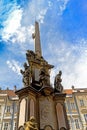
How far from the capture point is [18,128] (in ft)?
18.4

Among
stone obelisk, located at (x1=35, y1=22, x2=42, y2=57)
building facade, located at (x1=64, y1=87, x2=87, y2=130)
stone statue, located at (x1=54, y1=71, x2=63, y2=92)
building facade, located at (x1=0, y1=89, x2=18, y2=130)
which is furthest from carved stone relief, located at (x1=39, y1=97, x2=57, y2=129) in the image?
building facade, located at (x1=64, y1=87, x2=87, y2=130)

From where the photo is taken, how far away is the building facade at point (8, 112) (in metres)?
25.3

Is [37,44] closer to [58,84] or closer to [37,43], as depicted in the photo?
[37,43]

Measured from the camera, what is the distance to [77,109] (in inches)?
1104

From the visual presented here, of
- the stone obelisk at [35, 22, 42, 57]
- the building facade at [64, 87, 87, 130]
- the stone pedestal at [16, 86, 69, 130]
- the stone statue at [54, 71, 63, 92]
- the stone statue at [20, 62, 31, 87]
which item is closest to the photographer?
the stone pedestal at [16, 86, 69, 130]

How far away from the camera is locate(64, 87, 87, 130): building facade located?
25953mm

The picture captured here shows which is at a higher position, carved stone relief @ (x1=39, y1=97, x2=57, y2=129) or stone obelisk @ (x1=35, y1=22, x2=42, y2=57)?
stone obelisk @ (x1=35, y1=22, x2=42, y2=57)

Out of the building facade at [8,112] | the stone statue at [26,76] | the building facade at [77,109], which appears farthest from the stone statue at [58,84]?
the building facade at [77,109]

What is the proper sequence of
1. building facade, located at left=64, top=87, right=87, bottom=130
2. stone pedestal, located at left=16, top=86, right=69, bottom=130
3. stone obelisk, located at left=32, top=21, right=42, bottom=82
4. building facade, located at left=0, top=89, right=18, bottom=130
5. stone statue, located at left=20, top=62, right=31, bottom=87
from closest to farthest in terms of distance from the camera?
stone pedestal, located at left=16, top=86, right=69, bottom=130 → stone statue, located at left=20, top=62, right=31, bottom=87 → stone obelisk, located at left=32, top=21, right=42, bottom=82 → building facade, located at left=0, top=89, right=18, bottom=130 → building facade, located at left=64, top=87, right=87, bottom=130

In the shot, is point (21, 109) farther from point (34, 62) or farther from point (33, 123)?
point (34, 62)

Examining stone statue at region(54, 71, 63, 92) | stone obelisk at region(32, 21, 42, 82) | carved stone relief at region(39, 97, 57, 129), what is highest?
stone obelisk at region(32, 21, 42, 82)

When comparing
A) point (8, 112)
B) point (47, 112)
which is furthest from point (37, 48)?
point (8, 112)

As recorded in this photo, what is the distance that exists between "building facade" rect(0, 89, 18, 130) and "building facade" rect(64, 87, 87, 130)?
8421 millimetres

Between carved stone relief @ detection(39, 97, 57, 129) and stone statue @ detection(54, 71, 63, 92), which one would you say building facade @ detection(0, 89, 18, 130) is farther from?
carved stone relief @ detection(39, 97, 57, 129)
